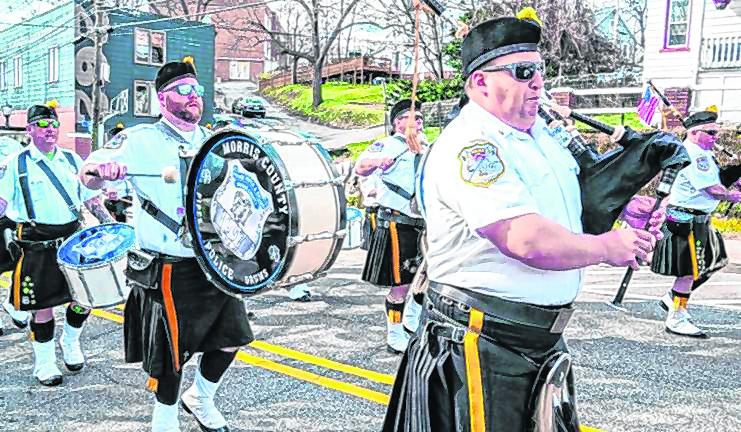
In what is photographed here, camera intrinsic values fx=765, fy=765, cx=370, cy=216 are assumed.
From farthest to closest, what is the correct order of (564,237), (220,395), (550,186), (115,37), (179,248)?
(115,37), (220,395), (179,248), (550,186), (564,237)

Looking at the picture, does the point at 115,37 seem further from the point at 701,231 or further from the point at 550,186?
the point at 550,186

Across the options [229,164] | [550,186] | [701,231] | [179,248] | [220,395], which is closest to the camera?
[550,186]

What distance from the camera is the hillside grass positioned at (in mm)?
32562

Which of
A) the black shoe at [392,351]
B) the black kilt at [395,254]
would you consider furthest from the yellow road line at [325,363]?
the black kilt at [395,254]

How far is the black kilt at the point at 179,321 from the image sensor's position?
370 centimetres

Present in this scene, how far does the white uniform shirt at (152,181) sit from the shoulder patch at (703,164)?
423cm

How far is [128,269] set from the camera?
152 inches

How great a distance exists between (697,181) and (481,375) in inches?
177

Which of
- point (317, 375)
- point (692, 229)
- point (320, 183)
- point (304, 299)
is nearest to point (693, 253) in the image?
point (692, 229)

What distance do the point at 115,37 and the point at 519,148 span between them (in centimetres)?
3060

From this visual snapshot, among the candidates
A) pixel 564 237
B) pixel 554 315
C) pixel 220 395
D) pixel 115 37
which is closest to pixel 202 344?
pixel 220 395

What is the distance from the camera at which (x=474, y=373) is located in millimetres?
2350

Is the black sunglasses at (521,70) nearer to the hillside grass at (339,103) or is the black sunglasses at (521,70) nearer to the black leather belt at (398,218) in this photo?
the black leather belt at (398,218)

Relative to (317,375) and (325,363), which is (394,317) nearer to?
(325,363)
